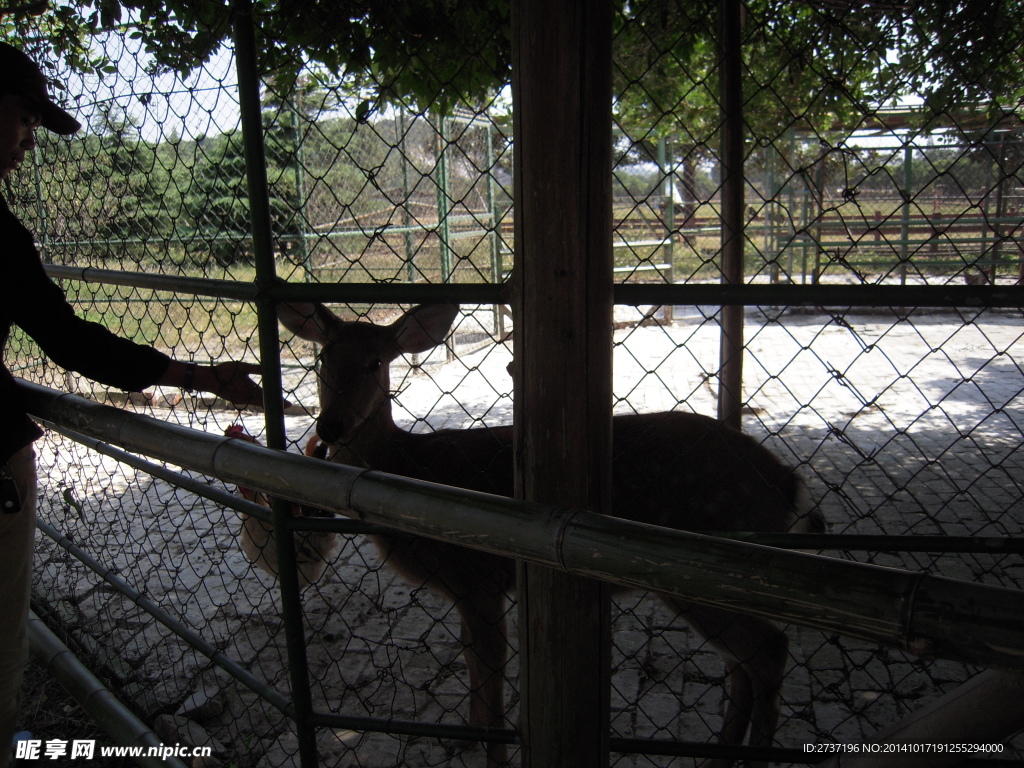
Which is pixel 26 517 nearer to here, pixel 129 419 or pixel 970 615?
pixel 129 419

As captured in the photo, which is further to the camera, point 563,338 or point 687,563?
point 563,338

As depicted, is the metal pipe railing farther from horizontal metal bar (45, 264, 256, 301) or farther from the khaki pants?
the khaki pants

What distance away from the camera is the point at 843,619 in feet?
3.54

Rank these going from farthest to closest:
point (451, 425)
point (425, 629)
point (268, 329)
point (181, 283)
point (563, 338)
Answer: point (451, 425) < point (425, 629) < point (181, 283) < point (268, 329) < point (563, 338)

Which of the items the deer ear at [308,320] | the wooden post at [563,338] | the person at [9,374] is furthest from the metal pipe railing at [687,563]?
the deer ear at [308,320]

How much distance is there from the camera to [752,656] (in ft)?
9.93

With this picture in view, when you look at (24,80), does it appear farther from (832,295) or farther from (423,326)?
(832,295)

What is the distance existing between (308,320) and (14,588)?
142cm

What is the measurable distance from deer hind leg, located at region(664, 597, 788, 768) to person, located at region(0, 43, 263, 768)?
6.44ft

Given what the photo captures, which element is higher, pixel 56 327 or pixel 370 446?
pixel 56 327

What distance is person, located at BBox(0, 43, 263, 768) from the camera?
7.48ft

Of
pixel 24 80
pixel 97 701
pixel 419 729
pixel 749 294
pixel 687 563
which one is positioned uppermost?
pixel 24 80

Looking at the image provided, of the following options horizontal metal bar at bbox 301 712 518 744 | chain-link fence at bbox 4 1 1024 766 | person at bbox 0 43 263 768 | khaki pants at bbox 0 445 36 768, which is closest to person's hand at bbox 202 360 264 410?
person at bbox 0 43 263 768

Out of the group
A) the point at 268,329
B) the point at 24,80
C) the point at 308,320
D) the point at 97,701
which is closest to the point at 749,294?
the point at 268,329
